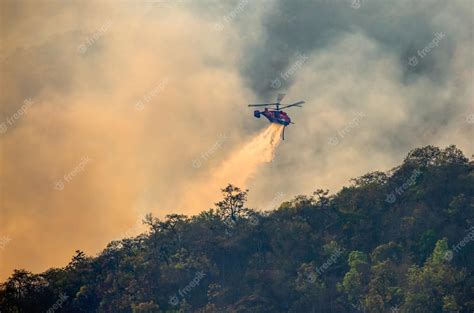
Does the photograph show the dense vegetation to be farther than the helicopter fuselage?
No

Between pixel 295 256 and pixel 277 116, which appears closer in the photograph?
pixel 277 116

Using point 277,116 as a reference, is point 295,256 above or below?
below

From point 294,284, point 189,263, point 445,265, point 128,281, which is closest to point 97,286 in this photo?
point 128,281

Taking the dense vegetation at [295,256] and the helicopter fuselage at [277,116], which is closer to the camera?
the dense vegetation at [295,256]

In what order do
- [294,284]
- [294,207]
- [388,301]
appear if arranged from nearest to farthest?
[388,301] → [294,284] → [294,207]

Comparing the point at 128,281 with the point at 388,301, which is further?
the point at 128,281

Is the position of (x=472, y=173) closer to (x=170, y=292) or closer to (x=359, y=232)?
(x=359, y=232)

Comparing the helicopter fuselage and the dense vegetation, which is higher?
the helicopter fuselage

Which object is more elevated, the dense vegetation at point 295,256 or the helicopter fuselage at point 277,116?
the helicopter fuselage at point 277,116
